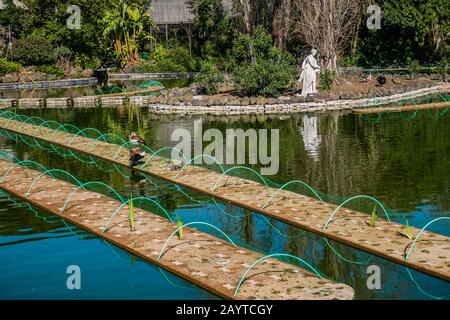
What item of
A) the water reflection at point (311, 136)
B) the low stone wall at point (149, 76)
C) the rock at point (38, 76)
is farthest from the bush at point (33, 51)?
the water reflection at point (311, 136)

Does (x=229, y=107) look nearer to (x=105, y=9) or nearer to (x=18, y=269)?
(x=18, y=269)

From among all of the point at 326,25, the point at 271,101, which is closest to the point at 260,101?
the point at 271,101

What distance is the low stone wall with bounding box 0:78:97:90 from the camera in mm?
47000

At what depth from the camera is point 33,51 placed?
49469 millimetres

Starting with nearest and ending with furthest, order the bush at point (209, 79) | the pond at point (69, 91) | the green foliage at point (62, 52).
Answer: the bush at point (209, 79), the pond at point (69, 91), the green foliage at point (62, 52)

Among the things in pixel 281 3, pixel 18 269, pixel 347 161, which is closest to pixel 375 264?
pixel 18 269

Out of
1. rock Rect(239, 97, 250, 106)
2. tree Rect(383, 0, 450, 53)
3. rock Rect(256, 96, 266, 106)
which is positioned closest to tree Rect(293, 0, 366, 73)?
rock Rect(256, 96, 266, 106)

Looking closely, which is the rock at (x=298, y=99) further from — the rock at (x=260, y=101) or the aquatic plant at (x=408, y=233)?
A: the aquatic plant at (x=408, y=233)

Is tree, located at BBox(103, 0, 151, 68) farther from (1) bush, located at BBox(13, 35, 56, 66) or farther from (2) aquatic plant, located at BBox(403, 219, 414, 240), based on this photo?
(2) aquatic plant, located at BBox(403, 219, 414, 240)

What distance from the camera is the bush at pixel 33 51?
49531mm

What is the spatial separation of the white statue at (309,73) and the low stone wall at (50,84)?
72.1ft

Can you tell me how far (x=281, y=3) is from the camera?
46.2m

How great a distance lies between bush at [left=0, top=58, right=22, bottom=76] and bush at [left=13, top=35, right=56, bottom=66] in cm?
80

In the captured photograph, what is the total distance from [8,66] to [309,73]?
89.2 feet
